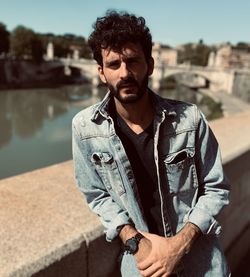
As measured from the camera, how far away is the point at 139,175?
1006 millimetres

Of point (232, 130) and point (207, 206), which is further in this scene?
point (232, 130)

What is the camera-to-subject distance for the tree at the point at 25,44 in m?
33.5

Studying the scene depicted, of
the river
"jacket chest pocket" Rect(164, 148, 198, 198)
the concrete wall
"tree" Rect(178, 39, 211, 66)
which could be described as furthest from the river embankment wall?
"jacket chest pocket" Rect(164, 148, 198, 198)

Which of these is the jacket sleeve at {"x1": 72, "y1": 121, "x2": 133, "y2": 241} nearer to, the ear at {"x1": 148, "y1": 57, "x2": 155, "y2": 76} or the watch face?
the watch face

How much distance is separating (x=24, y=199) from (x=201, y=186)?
0.56 metres

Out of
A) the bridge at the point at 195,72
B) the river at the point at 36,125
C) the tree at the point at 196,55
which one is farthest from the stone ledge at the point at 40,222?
the tree at the point at 196,55

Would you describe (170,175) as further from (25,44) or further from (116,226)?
(25,44)

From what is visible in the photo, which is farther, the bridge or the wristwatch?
the bridge

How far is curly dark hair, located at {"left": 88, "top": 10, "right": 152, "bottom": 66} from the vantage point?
3.07 feet

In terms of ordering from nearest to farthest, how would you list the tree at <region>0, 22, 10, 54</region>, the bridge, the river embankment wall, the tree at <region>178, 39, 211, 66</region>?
the tree at <region>0, 22, 10, 54</region>
the river embankment wall
the bridge
the tree at <region>178, 39, 211, 66</region>

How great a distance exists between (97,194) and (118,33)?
0.42m

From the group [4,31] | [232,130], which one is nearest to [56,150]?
[232,130]

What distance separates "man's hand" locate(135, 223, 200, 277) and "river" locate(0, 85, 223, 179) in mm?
9447

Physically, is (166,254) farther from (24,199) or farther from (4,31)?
(4,31)
